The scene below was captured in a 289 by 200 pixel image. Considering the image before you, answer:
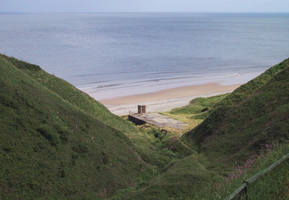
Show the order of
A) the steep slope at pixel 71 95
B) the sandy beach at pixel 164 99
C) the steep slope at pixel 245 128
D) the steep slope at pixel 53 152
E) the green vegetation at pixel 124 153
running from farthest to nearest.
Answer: the sandy beach at pixel 164 99
the steep slope at pixel 71 95
the steep slope at pixel 245 128
the steep slope at pixel 53 152
the green vegetation at pixel 124 153

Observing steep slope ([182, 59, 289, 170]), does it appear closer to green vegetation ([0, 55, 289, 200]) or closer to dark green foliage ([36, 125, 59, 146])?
green vegetation ([0, 55, 289, 200])

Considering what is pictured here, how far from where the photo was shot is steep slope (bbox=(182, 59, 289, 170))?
1391cm

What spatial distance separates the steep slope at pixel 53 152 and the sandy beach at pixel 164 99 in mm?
24560

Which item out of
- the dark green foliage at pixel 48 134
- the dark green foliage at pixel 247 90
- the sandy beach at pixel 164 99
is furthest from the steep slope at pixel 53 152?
the sandy beach at pixel 164 99

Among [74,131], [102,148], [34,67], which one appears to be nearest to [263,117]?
[102,148]

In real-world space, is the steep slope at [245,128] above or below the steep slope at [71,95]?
below

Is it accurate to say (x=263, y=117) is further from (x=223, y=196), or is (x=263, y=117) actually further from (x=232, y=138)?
(x=223, y=196)

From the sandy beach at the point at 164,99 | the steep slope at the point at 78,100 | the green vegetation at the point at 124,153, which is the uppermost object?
the sandy beach at the point at 164,99

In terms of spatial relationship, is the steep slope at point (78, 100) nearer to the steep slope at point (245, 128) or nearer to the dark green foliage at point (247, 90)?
the steep slope at point (245, 128)

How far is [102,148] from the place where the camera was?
561 inches

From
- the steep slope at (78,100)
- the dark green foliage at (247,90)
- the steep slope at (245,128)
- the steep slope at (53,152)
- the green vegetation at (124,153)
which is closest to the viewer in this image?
the green vegetation at (124,153)

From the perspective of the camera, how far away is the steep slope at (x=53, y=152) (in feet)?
34.6

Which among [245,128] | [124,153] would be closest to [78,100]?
[124,153]

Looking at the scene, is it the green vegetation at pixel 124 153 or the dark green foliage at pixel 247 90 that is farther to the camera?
the dark green foliage at pixel 247 90
